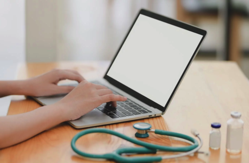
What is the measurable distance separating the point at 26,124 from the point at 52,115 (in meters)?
0.07

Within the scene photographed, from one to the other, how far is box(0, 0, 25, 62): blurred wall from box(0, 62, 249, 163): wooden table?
1.52 meters

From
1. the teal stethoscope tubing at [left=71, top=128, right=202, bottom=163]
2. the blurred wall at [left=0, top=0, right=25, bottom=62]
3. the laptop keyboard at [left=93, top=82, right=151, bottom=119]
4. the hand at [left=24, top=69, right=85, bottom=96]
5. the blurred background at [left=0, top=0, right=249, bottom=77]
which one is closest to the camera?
the teal stethoscope tubing at [left=71, top=128, right=202, bottom=163]

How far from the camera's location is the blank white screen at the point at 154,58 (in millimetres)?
1015

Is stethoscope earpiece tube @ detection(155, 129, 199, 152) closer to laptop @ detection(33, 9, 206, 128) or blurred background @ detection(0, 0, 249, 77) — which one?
laptop @ detection(33, 9, 206, 128)

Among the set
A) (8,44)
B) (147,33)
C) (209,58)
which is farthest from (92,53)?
(147,33)

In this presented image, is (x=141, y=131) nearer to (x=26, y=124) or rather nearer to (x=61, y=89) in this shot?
(x=26, y=124)

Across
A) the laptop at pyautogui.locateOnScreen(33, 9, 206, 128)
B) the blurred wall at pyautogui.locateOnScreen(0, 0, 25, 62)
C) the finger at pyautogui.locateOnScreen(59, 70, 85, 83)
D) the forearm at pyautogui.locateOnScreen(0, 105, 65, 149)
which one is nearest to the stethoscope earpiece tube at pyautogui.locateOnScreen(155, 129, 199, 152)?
the laptop at pyautogui.locateOnScreen(33, 9, 206, 128)

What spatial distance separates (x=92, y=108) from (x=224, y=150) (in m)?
0.34

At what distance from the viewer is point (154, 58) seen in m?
1.11

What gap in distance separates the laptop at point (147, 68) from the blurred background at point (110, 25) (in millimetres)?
1564

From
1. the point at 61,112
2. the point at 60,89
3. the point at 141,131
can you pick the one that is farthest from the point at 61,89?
the point at 141,131

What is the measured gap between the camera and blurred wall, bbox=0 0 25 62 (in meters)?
2.97

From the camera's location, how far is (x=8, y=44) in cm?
303

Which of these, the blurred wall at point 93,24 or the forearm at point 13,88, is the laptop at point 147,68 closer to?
the forearm at point 13,88
